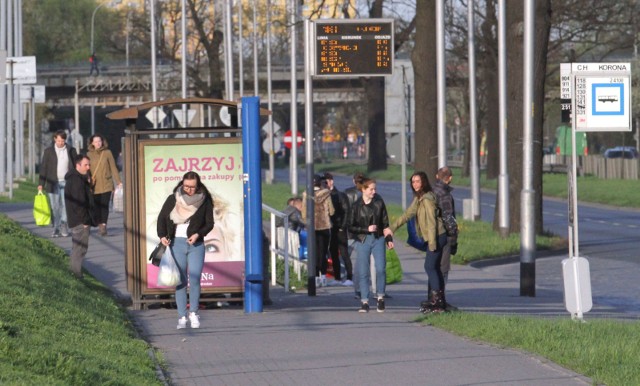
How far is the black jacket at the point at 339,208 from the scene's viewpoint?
71.0 ft

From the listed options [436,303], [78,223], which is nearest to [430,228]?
[436,303]

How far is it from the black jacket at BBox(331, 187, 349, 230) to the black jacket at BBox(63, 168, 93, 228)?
422 cm

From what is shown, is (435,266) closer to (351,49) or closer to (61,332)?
(351,49)

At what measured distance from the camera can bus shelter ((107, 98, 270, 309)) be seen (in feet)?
53.0

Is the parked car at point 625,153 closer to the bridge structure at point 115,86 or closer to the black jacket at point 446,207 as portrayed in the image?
the bridge structure at point 115,86

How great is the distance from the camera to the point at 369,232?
16672mm

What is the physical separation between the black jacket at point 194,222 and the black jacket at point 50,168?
1178cm

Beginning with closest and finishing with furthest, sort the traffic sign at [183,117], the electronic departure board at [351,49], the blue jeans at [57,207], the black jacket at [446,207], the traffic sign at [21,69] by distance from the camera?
the black jacket at [446,207], the electronic departure board at [351,49], the blue jeans at [57,207], the traffic sign at [21,69], the traffic sign at [183,117]

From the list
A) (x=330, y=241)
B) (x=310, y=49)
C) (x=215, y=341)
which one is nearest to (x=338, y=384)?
(x=215, y=341)

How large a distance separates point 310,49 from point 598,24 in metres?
28.2

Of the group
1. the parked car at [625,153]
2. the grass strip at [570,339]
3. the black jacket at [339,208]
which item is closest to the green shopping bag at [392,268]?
the black jacket at [339,208]

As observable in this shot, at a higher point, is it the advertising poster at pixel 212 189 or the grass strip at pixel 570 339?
the advertising poster at pixel 212 189

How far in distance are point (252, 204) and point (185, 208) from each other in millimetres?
1700

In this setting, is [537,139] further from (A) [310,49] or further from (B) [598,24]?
(B) [598,24]
